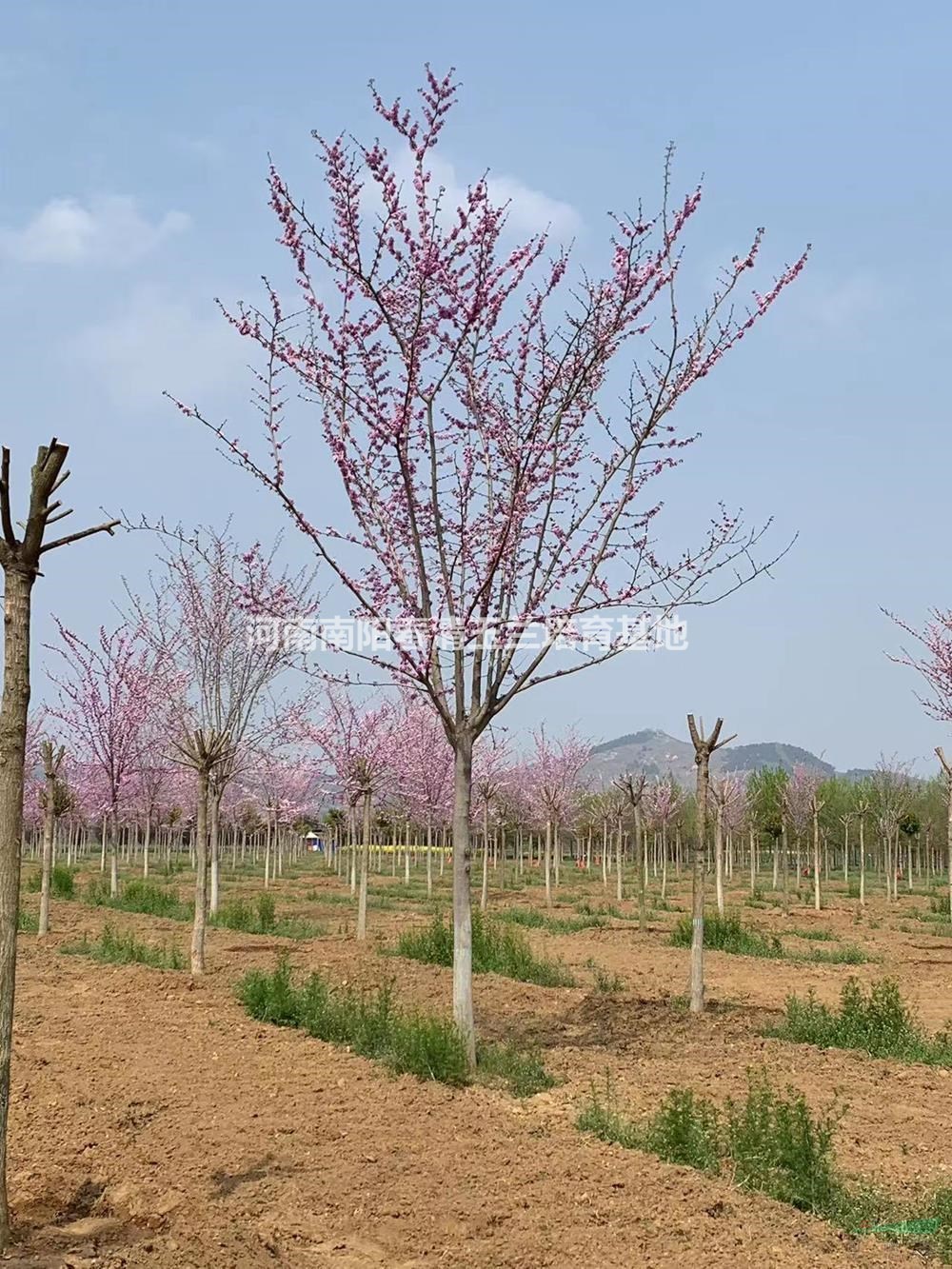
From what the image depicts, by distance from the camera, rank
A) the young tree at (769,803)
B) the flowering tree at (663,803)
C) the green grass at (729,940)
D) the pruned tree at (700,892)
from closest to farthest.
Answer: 1. the pruned tree at (700,892)
2. the green grass at (729,940)
3. the flowering tree at (663,803)
4. the young tree at (769,803)

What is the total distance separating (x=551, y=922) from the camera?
1817 cm

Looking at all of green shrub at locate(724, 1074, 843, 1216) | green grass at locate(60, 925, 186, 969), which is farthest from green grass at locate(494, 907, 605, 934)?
green shrub at locate(724, 1074, 843, 1216)

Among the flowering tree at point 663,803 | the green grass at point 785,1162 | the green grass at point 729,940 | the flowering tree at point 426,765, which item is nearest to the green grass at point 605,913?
the green grass at point 729,940

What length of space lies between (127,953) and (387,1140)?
7612 millimetres

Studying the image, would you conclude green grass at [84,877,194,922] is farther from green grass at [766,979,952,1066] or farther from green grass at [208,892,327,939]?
green grass at [766,979,952,1066]

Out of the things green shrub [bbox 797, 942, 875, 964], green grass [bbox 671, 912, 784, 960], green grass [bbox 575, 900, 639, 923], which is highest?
green grass [bbox 671, 912, 784, 960]

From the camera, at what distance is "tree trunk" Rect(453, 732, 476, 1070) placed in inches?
280

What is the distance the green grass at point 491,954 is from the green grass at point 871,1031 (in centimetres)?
295

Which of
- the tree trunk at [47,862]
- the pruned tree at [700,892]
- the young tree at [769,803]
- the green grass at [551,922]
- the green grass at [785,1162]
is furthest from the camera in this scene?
the young tree at [769,803]

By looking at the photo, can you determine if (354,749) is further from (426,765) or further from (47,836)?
(426,765)

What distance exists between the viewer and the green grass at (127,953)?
38.5ft

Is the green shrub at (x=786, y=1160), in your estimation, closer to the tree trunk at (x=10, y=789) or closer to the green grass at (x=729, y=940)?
the tree trunk at (x=10, y=789)

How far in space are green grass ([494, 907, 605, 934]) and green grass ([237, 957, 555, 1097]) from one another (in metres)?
8.50

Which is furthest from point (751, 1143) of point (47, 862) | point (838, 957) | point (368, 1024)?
point (47, 862)
